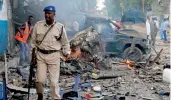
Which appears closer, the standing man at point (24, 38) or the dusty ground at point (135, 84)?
the dusty ground at point (135, 84)

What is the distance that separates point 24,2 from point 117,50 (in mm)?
8045

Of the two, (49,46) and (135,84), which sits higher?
(49,46)

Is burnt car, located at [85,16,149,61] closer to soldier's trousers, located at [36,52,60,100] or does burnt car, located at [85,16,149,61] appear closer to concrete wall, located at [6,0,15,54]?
concrete wall, located at [6,0,15,54]

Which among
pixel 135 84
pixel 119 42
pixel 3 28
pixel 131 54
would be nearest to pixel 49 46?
pixel 135 84

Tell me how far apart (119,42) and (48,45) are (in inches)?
301

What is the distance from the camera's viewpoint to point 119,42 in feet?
42.4

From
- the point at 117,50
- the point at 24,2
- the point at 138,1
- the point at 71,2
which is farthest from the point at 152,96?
the point at 138,1

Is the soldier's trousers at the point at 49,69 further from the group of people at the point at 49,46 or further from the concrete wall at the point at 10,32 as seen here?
the concrete wall at the point at 10,32

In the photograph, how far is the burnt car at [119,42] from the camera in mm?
12820

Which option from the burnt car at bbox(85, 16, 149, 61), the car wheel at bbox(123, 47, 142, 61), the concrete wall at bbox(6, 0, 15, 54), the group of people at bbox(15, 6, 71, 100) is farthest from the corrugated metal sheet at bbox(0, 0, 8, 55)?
the group of people at bbox(15, 6, 71, 100)

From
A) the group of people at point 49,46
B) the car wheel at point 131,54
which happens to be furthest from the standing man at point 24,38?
the group of people at point 49,46

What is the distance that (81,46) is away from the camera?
11.0 metres

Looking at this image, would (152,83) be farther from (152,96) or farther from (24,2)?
(24,2)

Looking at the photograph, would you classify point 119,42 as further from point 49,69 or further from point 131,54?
point 49,69
